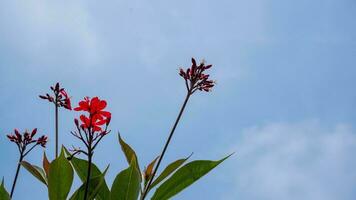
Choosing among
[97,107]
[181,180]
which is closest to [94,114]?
[97,107]

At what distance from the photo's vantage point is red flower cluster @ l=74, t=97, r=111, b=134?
1659 mm

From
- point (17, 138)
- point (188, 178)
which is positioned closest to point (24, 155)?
point (17, 138)

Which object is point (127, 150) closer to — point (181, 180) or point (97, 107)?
point (181, 180)

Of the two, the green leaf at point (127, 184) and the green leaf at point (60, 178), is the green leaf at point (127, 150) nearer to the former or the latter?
the green leaf at point (127, 184)

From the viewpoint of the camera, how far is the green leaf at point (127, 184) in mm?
1767

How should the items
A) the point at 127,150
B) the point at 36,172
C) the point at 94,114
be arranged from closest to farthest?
1. the point at 94,114
2. the point at 36,172
3. the point at 127,150

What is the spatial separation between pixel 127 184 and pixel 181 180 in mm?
327

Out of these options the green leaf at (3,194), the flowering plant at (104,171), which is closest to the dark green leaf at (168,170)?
the flowering plant at (104,171)

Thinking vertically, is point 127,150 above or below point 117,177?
above

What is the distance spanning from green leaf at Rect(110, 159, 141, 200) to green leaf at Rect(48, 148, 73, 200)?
19 cm

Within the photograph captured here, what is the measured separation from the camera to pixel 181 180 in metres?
2.00

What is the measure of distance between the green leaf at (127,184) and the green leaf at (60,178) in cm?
19

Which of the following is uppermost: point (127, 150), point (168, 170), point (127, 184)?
point (127, 150)

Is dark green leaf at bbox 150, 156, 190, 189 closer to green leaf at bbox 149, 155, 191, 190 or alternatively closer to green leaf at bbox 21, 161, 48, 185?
green leaf at bbox 149, 155, 191, 190
